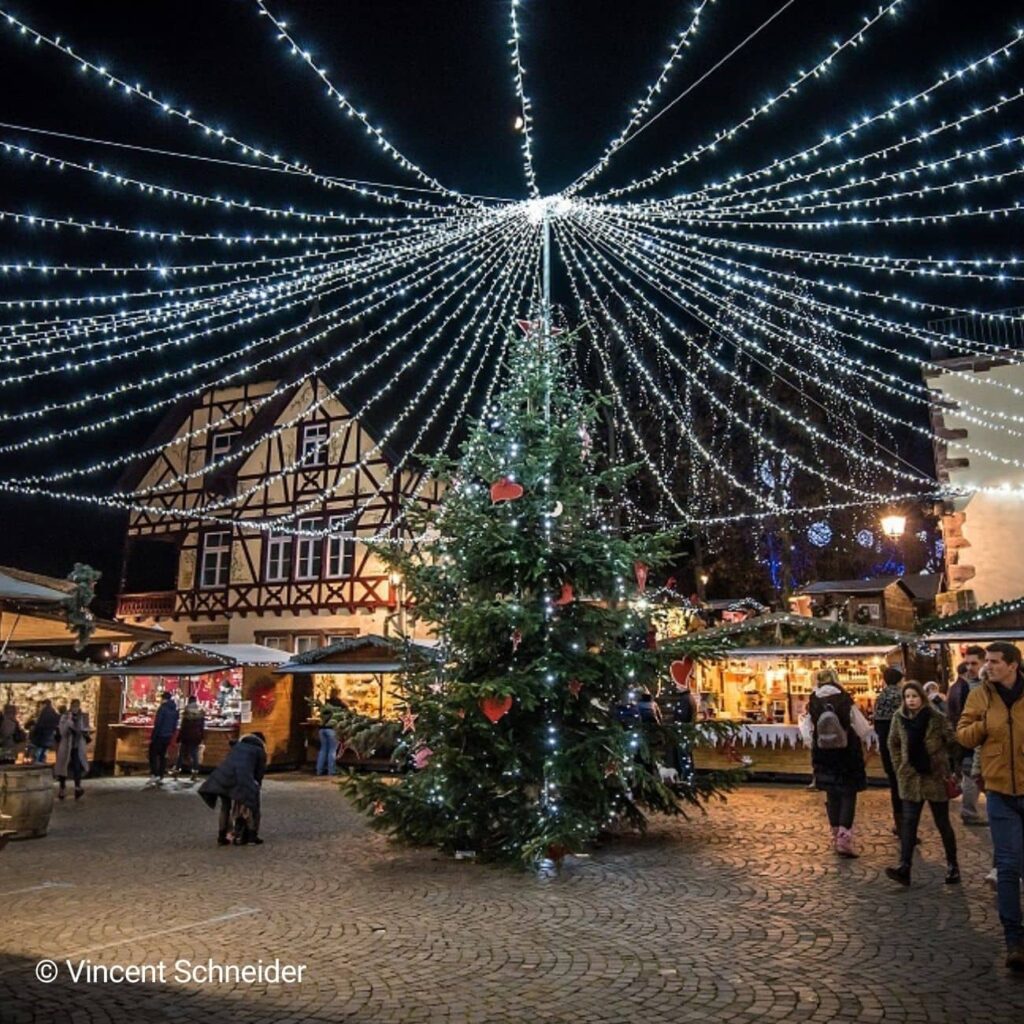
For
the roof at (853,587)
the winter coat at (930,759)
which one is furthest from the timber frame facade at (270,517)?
the winter coat at (930,759)

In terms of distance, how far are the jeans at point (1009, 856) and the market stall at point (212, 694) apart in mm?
14773

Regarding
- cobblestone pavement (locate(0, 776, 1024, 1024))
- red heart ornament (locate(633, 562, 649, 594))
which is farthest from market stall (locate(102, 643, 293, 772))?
red heart ornament (locate(633, 562, 649, 594))

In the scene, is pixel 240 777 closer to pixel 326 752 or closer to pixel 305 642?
pixel 326 752

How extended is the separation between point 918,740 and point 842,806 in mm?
1560

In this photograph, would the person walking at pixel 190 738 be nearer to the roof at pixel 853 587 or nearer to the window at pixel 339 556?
the window at pixel 339 556

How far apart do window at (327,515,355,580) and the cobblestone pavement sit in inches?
601

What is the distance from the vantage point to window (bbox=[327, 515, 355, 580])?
2422cm

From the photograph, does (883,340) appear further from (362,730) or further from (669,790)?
(362,730)

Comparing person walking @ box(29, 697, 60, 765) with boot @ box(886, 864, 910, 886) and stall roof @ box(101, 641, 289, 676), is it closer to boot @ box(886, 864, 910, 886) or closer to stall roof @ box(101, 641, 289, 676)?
stall roof @ box(101, 641, 289, 676)

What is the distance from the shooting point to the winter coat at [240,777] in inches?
351

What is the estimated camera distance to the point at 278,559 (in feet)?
83.2

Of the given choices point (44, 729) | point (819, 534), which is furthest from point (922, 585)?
point (44, 729)

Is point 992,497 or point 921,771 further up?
point 992,497

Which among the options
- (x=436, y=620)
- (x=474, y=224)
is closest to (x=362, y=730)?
(x=436, y=620)
